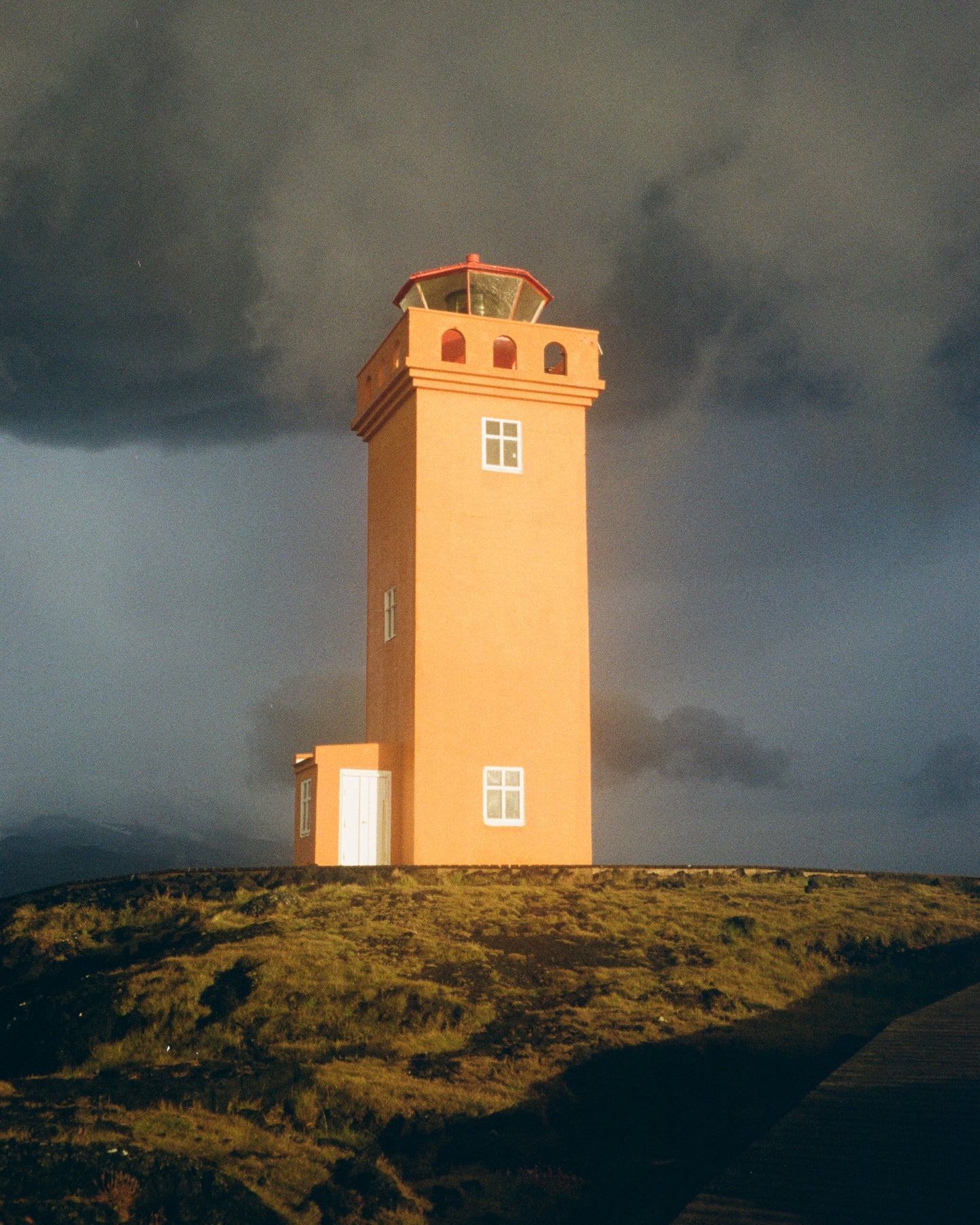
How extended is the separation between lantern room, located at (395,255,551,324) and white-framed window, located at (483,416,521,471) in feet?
9.22

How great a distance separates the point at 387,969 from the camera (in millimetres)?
18062

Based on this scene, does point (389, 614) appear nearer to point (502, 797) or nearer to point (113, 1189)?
point (502, 797)

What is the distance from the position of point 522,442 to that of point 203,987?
1412 centimetres

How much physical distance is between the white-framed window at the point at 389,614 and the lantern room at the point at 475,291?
651 cm

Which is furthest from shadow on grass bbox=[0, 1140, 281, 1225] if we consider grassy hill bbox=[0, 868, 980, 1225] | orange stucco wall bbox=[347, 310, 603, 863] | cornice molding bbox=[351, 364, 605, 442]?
cornice molding bbox=[351, 364, 605, 442]

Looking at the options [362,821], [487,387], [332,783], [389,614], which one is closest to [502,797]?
[362,821]

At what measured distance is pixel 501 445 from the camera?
2711 centimetres

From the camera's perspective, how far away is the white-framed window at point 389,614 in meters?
27.5

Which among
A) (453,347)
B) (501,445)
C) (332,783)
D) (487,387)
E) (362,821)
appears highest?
(453,347)

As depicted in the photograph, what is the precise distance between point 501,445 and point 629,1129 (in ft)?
52.1

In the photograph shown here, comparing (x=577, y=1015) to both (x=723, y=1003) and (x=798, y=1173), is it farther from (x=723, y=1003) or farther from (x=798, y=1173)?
(x=798, y=1173)

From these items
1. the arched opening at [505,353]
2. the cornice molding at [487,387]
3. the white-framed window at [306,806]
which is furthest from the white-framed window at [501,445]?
the white-framed window at [306,806]

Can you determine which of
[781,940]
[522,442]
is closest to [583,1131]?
[781,940]

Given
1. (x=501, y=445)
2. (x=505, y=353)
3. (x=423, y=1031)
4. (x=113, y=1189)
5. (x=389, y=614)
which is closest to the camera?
(x=113, y=1189)
